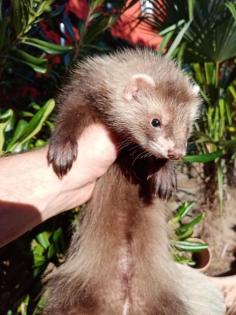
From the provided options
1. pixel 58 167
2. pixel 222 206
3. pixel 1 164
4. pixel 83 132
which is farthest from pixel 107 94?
pixel 222 206

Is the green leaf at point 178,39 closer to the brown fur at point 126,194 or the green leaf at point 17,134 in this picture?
the brown fur at point 126,194

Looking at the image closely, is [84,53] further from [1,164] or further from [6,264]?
[6,264]

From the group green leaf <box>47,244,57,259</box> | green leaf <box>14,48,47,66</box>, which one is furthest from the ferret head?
green leaf <box>47,244,57,259</box>

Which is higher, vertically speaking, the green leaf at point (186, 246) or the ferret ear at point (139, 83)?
the ferret ear at point (139, 83)

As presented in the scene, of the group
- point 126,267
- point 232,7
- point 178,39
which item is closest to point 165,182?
point 126,267

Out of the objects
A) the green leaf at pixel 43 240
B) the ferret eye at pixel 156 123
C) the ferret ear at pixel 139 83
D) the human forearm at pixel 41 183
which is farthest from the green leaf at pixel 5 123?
the ferret eye at pixel 156 123

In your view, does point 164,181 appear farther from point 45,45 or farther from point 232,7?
point 232,7

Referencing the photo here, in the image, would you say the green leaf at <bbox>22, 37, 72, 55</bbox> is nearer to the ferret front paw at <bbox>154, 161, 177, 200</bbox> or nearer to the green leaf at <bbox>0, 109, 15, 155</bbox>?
the green leaf at <bbox>0, 109, 15, 155</bbox>
